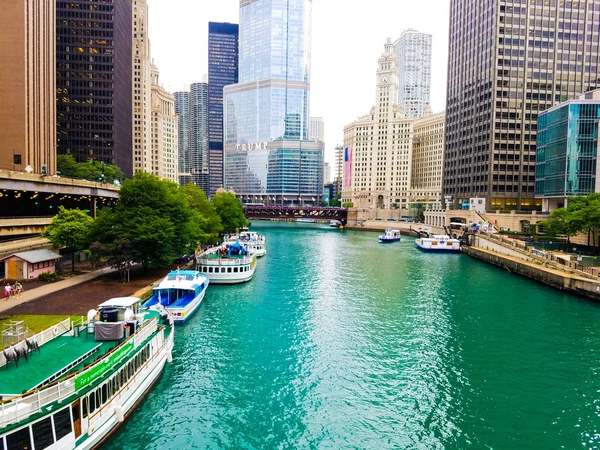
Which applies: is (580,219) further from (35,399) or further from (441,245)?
(35,399)

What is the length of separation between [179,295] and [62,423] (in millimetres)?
27498

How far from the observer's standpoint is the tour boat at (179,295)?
141ft

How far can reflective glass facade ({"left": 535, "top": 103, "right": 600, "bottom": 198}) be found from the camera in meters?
108

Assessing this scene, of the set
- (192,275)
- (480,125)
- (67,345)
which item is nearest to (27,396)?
(67,345)

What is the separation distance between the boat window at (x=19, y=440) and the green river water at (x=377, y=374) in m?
6.00

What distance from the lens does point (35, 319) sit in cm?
3625

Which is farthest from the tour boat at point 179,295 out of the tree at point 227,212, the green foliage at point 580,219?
the green foliage at point 580,219

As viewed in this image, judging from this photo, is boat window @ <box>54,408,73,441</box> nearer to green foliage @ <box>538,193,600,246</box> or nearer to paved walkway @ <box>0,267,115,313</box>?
paved walkway @ <box>0,267,115,313</box>

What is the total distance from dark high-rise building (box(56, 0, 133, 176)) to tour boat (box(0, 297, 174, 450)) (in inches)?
6014

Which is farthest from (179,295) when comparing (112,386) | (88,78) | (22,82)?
(88,78)

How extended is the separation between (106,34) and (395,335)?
170128mm

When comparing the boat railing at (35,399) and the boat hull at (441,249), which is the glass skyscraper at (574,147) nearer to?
the boat hull at (441,249)

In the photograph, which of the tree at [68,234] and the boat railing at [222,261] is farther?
the boat railing at [222,261]

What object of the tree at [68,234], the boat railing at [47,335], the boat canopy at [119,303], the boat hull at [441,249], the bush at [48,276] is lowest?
the boat hull at [441,249]
